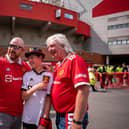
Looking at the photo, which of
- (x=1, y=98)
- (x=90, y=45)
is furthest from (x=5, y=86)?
(x=90, y=45)

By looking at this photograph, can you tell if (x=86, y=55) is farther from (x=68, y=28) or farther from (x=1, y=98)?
(x=1, y=98)

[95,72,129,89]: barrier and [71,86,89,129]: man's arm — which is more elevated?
[71,86,89,129]: man's arm

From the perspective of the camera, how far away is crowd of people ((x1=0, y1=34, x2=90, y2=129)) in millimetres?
1481

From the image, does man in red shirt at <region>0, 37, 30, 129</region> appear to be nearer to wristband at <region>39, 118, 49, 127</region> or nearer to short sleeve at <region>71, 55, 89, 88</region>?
wristband at <region>39, 118, 49, 127</region>

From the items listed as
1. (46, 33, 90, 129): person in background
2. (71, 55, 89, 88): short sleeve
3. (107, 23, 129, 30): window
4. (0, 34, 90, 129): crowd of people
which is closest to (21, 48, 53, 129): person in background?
(0, 34, 90, 129): crowd of people

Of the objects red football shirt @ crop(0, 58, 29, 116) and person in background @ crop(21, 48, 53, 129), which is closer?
person in background @ crop(21, 48, 53, 129)

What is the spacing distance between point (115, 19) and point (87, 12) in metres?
6.65

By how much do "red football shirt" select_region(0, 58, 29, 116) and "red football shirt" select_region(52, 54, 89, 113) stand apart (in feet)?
1.85

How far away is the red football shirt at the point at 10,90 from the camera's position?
6.23 ft

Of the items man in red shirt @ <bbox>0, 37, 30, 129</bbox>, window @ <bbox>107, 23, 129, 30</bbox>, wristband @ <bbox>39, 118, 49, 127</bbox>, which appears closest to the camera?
wristband @ <bbox>39, 118, 49, 127</bbox>

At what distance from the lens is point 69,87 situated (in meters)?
1.58

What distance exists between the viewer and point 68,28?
86.9 feet

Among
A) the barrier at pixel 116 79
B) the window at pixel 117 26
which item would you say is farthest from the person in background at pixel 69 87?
the window at pixel 117 26

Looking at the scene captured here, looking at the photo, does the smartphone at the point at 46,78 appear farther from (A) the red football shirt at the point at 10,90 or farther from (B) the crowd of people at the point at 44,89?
(A) the red football shirt at the point at 10,90
